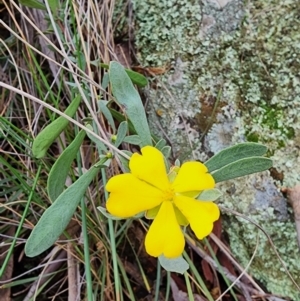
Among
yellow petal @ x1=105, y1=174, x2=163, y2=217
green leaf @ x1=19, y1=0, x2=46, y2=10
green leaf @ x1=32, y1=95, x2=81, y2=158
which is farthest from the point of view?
green leaf @ x1=19, y1=0, x2=46, y2=10

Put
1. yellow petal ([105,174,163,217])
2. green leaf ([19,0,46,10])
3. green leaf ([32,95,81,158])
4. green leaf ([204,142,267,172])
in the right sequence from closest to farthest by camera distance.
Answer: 1. yellow petal ([105,174,163,217])
2. green leaf ([204,142,267,172])
3. green leaf ([32,95,81,158])
4. green leaf ([19,0,46,10])

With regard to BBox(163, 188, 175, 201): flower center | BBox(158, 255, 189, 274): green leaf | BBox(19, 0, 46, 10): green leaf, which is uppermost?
BBox(19, 0, 46, 10): green leaf

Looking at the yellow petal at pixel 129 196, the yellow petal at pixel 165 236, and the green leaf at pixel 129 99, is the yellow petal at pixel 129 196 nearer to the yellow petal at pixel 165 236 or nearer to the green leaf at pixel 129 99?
the yellow petal at pixel 165 236

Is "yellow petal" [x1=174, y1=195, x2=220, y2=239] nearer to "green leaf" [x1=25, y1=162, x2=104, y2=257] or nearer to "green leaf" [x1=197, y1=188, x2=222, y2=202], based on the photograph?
"green leaf" [x1=197, y1=188, x2=222, y2=202]

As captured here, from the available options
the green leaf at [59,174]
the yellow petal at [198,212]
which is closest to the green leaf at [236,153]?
the yellow petal at [198,212]

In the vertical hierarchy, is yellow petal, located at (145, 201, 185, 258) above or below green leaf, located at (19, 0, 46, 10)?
below

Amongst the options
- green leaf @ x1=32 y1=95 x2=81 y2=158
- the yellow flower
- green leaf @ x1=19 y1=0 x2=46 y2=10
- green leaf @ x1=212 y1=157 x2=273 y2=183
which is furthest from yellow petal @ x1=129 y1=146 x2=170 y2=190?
green leaf @ x1=19 y1=0 x2=46 y2=10

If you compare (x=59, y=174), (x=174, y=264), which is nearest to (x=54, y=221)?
(x=59, y=174)
